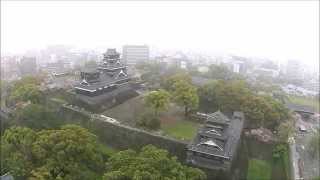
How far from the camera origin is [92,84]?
30672mm

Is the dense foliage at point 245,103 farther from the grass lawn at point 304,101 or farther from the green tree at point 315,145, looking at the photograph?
the grass lawn at point 304,101

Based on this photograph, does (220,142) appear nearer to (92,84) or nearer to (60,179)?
(60,179)

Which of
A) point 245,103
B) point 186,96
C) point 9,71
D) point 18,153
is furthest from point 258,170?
point 9,71

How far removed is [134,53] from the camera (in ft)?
236

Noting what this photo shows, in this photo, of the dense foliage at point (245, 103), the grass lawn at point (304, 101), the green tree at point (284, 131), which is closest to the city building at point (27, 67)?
the dense foliage at point (245, 103)

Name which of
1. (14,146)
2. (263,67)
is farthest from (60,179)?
(263,67)

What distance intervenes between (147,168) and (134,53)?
5817 cm

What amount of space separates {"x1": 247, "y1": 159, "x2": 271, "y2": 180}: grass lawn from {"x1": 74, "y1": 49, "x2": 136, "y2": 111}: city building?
15.6 m

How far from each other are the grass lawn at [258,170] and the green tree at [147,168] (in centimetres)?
725

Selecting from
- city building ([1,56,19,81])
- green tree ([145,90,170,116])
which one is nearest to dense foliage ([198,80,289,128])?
green tree ([145,90,170,116])

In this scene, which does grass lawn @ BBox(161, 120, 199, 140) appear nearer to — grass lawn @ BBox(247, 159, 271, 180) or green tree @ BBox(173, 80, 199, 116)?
green tree @ BBox(173, 80, 199, 116)

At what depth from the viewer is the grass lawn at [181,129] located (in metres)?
→ 25.7

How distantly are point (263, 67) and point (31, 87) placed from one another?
6363 cm

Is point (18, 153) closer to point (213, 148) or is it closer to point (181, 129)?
point (213, 148)
